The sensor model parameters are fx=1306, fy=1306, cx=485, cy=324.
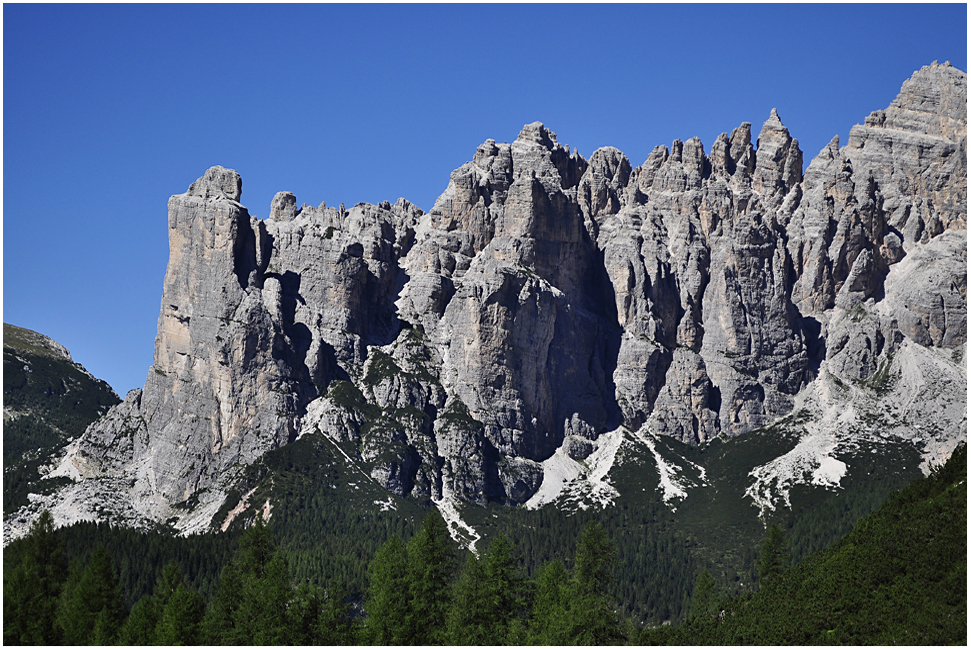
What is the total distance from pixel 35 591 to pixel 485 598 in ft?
138

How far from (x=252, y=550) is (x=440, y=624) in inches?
820

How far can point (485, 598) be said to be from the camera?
4513 inches

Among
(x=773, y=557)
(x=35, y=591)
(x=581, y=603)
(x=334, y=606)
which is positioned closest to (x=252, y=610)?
(x=334, y=606)

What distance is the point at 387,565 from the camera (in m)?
121

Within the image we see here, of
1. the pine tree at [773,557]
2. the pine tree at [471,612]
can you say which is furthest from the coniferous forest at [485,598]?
the pine tree at [773,557]

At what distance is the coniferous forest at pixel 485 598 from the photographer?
105m

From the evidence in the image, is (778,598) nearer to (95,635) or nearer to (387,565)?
(387,565)

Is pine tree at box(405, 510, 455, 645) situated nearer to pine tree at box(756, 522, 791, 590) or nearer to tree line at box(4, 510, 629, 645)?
tree line at box(4, 510, 629, 645)

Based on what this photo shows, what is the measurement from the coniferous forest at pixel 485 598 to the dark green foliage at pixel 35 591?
0.45 feet

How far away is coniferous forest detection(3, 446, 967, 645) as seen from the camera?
10531 cm

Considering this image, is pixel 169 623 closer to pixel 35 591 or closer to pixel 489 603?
pixel 35 591

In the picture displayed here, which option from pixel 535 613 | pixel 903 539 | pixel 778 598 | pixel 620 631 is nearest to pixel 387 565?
pixel 535 613

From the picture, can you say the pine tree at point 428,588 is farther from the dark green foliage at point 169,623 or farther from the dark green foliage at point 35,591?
the dark green foliage at point 35,591

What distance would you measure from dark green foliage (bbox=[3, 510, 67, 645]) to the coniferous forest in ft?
0.45
